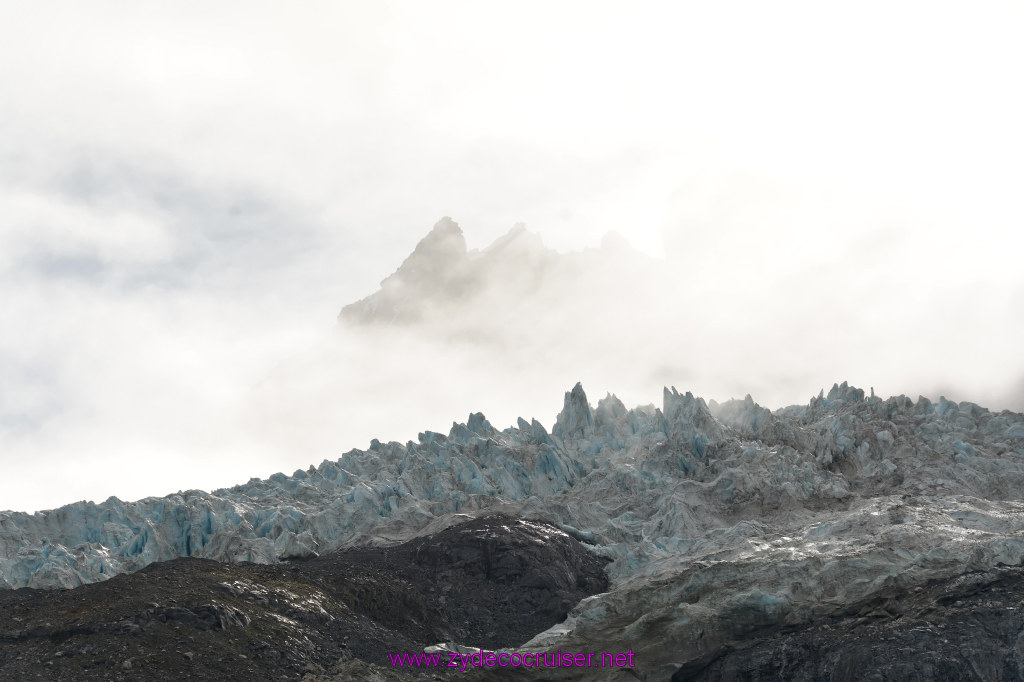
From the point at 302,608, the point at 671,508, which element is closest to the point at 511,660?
the point at 302,608

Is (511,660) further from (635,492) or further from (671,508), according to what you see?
(635,492)

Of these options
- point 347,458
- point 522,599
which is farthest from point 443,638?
point 347,458

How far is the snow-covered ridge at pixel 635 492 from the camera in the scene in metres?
113

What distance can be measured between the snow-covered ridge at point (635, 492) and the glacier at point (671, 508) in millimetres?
294

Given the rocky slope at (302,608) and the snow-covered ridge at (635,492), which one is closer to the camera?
the rocky slope at (302,608)

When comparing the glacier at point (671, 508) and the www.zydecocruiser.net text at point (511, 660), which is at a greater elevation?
the glacier at point (671, 508)

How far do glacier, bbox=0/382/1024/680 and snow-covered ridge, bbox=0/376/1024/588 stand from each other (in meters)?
0.29

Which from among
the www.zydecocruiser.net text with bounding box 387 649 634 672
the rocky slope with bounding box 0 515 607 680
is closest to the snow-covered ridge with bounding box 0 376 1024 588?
the rocky slope with bounding box 0 515 607 680

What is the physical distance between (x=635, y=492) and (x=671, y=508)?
11.4 meters

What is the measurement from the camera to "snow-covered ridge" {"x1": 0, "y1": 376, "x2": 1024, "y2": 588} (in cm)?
11312

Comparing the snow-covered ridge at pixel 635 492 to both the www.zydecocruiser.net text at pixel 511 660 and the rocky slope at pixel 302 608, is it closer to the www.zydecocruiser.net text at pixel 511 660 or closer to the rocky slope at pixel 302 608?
the rocky slope at pixel 302 608

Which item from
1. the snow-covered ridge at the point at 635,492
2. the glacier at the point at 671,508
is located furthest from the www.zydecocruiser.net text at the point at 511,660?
the snow-covered ridge at the point at 635,492

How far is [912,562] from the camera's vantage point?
9256 cm

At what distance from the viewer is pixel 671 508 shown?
126 meters
